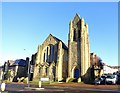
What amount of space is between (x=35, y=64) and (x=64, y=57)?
28.3 ft

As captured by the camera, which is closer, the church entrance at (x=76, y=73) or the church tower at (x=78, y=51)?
the church tower at (x=78, y=51)

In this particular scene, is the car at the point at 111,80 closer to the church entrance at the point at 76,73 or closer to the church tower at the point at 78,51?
the church tower at the point at 78,51

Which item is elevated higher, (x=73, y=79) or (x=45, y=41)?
(x=45, y=41)

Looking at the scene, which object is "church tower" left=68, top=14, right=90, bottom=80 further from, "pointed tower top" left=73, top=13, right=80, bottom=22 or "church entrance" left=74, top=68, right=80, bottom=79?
"pointed tower top" left=73, top=13, right=80, bottom=22

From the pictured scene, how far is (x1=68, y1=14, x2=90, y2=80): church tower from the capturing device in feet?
187

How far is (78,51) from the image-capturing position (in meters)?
58.8

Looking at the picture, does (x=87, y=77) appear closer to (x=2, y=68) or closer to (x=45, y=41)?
(x=45, y=41)

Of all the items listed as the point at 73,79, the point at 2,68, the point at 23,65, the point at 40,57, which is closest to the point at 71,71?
the point at 73,79

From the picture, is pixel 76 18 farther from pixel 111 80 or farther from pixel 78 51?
pixel 111 80

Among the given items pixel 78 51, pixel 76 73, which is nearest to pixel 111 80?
pixel 76 73

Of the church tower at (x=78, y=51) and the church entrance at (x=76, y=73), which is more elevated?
the church tower at (x=78, y=51)

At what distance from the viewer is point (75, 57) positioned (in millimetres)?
58656

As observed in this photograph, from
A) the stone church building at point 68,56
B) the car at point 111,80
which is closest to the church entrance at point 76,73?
the stone church building at point 68,56

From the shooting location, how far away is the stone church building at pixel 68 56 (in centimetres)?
5775
